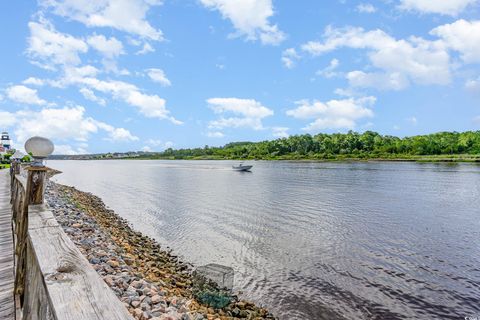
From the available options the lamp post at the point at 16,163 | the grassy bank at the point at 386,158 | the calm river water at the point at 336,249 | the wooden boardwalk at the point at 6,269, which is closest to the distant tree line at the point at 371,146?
the grassy bank at the point at 386,158

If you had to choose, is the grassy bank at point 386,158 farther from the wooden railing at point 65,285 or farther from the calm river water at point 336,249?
the wooden railing at point 65,285

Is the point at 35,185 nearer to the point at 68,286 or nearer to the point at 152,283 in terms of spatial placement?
the point at 68,286

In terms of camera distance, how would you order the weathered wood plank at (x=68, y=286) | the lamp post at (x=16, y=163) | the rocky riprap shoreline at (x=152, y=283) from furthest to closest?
the lamp post at (x=16, y=163) → the rocky riprap shoreline at (x=152, y=283) → the weathered wood plank at (x=68, y=286)

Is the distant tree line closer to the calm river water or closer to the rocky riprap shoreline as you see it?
the calm river water

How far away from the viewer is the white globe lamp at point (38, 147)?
16.2 ft

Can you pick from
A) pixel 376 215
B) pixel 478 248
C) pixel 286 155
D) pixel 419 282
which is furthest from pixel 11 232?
pixel 286 155

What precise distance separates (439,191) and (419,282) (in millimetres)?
33057

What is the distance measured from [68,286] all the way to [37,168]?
3463 mm

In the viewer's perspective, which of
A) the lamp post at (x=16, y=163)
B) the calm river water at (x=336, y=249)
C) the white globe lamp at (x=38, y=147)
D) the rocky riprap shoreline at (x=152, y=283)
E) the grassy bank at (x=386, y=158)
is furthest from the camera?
the grassy bank at (x=386, y=158)

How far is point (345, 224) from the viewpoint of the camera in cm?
2161

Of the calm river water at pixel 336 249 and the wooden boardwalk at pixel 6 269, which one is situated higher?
the wooden boardwalk at pixel 6 269

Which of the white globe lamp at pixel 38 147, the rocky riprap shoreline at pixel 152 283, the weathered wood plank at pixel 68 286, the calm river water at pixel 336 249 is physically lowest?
the calm river water at pixel 336 249

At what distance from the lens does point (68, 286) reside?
1702 millimetres

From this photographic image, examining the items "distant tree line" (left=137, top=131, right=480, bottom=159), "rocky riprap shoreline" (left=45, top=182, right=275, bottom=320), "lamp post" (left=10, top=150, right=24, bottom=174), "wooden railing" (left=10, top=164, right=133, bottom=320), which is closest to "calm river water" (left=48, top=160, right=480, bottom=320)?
"rocky riprap shoreline" (left=45, top=182, right=275, bottom=320)
